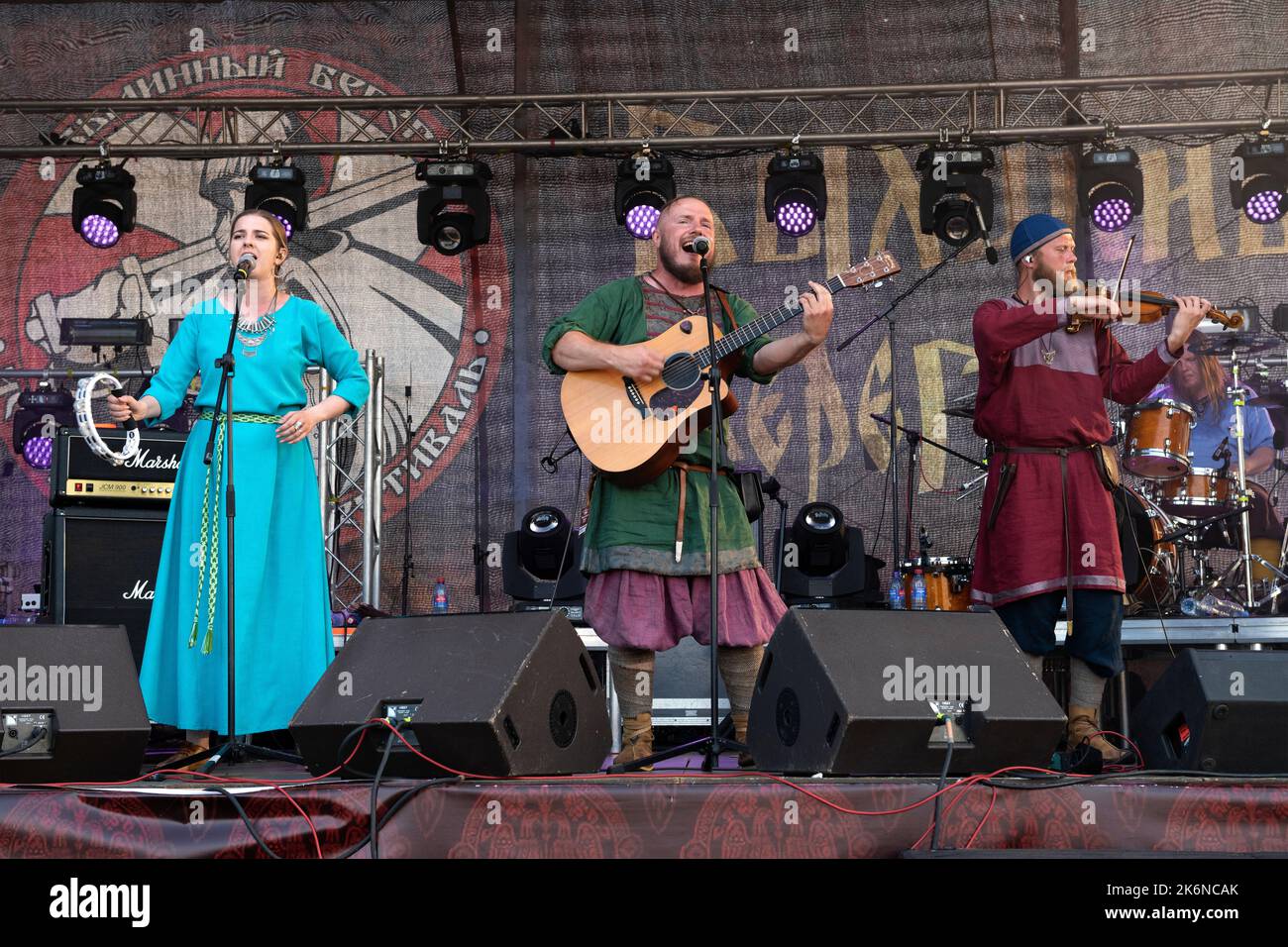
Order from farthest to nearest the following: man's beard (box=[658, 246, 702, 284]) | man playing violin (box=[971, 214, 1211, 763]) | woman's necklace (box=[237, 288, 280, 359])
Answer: woman's necklace (box=[237, 288, 280, 359]) → man playing violin (box=[971, 214, 1211, 763]) → man's beard (box=[658, 246, 702, 284])

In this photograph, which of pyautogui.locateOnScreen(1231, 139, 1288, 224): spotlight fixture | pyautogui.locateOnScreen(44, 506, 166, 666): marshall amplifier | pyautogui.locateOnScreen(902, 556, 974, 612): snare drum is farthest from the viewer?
pyautogui.locateOnScreen(1231, 139, 1288, 224): spotlight fixture

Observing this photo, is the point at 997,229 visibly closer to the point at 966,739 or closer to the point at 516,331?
the point at 516,331

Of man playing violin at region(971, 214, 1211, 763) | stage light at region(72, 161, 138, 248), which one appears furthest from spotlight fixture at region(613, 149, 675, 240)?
man playing violin at region(971, 214, 1211, 763)

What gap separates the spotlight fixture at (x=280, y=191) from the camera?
312 inches

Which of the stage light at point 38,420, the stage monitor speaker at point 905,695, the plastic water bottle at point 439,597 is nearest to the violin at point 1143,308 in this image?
the stage monitor speaker at point 905,695

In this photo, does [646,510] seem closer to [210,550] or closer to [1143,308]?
[210,550]

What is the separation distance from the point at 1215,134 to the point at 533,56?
410 centimetres

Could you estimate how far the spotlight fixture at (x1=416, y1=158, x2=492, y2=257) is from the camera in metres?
7.88

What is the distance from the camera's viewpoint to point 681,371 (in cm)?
428

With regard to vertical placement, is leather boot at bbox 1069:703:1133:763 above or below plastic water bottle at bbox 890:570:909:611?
below

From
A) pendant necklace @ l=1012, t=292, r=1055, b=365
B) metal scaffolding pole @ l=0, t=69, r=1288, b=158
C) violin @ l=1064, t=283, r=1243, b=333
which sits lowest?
pendant necklace @ l=1012, t=292, r=1055, b=365

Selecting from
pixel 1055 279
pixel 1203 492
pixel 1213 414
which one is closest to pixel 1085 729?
pixel 1055 279

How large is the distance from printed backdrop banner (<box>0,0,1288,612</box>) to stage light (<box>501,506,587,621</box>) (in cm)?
96

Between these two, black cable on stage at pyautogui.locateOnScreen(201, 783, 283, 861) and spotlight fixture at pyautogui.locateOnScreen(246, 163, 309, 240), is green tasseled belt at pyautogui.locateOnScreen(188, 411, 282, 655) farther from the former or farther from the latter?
spotlight fixture at pyautogui.locateOnScreen(246, 163, 309, 240)
